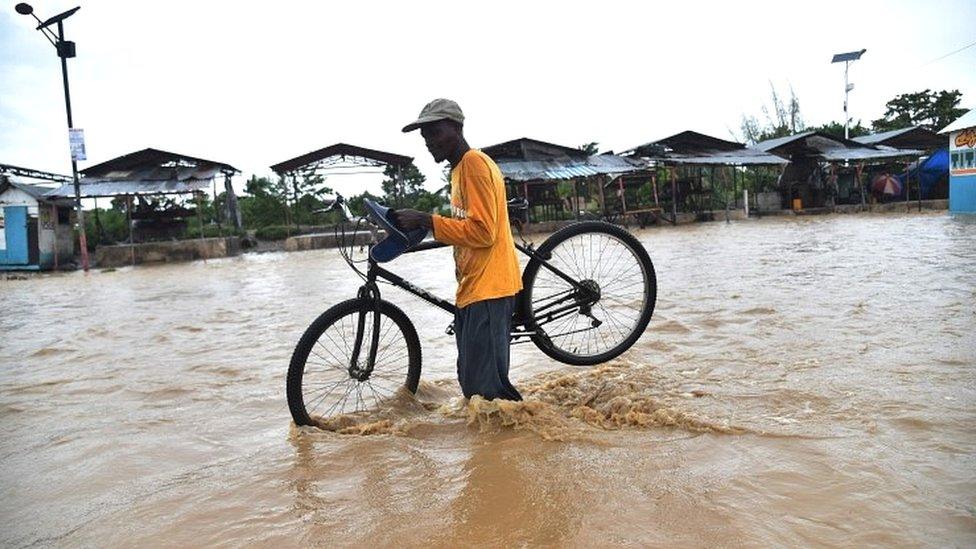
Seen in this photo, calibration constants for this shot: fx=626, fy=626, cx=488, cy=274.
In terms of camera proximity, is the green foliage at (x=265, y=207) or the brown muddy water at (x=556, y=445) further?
the green foliage at (x=265, y=207)

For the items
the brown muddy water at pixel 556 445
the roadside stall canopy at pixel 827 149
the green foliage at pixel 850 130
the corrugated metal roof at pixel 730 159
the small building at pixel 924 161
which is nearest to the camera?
the brown muddy water at pixel 556 445

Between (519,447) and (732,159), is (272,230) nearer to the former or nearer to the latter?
(732,159)

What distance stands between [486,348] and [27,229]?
21529mm

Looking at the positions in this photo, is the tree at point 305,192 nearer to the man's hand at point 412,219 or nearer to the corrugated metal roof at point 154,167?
the corrugated metal roof at point 154,167

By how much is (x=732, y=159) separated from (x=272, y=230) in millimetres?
17845

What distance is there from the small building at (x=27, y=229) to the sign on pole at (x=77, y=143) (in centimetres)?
419

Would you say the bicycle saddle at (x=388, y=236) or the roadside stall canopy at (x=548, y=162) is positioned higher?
the roadside stall canopy at (x=548, y=162)

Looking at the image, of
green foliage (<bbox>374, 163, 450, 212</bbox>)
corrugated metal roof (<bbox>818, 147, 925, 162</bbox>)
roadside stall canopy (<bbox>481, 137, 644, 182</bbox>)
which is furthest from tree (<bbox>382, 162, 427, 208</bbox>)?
corrugated metal roof (<bbox>818, 147, 925, 162</bbox>)

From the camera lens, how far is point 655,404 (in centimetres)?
320

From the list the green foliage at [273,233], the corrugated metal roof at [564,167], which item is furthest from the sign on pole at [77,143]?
the corrugated metal roof at [564,167]

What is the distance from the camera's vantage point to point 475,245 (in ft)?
9.87

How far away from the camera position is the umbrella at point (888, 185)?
24.2 meters

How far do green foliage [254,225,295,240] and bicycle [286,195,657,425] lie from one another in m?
22.2

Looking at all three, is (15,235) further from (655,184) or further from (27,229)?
(655,184)
